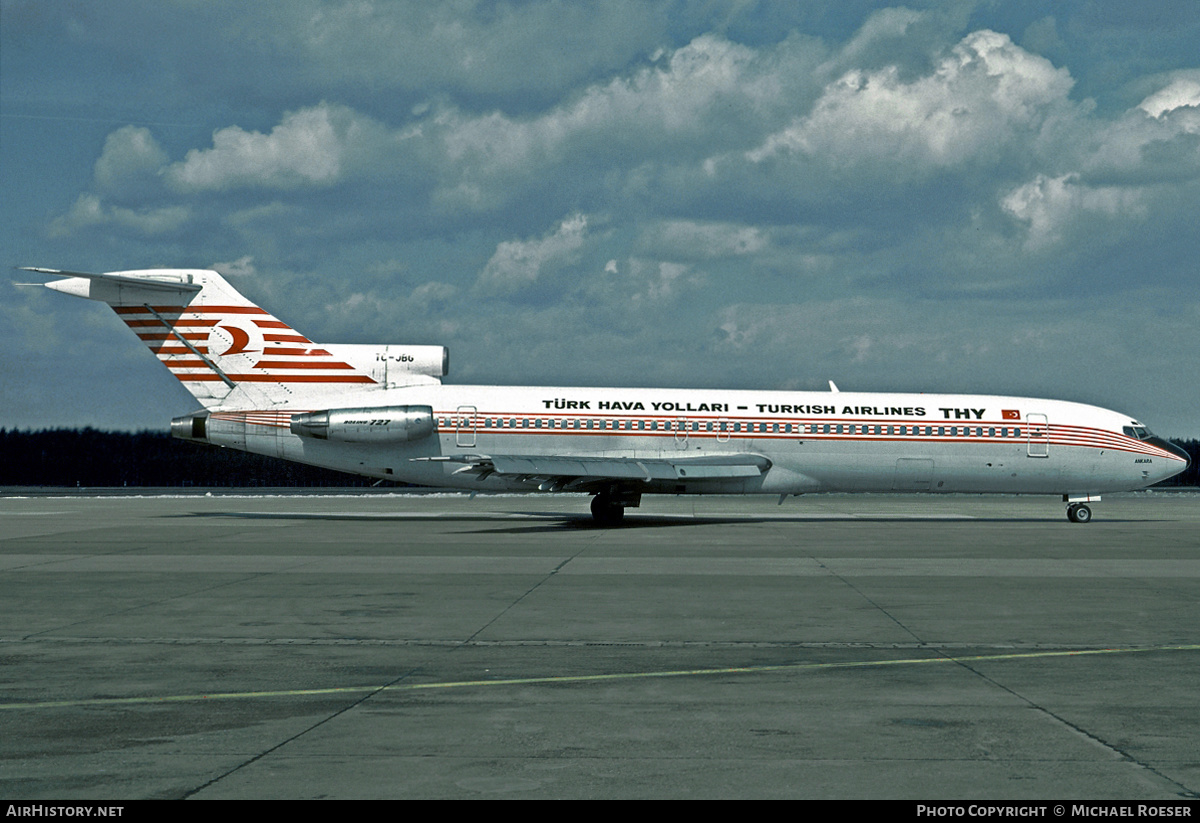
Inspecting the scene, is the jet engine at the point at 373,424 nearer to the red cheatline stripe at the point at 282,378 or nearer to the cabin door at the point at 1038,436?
the red cheatline stripe at the point at 282,378

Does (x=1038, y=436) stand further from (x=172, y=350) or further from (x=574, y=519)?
(x=172, y=350)

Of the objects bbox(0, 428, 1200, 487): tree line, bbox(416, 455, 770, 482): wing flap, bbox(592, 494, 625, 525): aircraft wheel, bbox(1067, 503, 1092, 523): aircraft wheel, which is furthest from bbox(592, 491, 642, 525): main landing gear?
bbox(0, 428, 1200, 487): tree line

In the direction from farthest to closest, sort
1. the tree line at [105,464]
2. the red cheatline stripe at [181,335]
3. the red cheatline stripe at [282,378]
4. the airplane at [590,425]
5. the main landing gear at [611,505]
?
the tree line at [105,464] → the red cheatline stripe at [181,335] → the red cheatline stripe at [282,378] → the airplane at [590,425] → the main landing gear at [611,505]

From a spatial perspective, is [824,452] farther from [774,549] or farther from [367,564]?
[367,564]

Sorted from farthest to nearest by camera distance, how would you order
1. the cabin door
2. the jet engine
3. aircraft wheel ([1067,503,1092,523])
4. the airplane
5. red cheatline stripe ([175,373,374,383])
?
1. aircraft wheel ([1067,503,1092,523])
2. red cheatline stripe ([175,373,374,383])
3. the cabin door
4. the airplane
5. the jet engine

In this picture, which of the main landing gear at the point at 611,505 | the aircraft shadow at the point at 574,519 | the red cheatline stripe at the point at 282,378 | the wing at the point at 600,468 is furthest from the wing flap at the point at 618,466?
the red cheatline stripe at the point at 282,378

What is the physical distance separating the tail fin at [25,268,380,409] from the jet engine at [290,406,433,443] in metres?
1.77

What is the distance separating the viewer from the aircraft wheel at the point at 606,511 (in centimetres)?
2991

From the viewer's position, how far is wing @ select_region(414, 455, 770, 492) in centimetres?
2748

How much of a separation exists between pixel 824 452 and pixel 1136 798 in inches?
1002

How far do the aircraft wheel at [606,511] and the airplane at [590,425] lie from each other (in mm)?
58

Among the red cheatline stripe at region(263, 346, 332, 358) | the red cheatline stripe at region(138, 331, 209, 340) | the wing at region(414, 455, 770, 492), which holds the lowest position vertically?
the wing at region(414, 455, 770, 492)

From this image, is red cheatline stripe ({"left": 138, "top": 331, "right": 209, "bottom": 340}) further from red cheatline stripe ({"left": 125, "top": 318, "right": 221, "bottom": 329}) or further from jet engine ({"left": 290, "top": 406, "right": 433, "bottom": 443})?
jet engine ({"left": 290, "top": 406, "right": 433, "bottom": 443})
